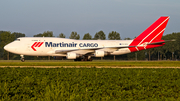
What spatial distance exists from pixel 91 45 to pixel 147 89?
1339 inches

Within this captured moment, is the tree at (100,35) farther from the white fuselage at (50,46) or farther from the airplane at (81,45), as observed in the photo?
the white fuselage at (50,46)

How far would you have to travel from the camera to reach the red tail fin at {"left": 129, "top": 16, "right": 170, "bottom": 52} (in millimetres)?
49306

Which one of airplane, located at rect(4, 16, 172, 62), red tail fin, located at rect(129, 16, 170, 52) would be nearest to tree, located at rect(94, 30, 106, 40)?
red tail fin, located at rect(129, 16, 170, 52)

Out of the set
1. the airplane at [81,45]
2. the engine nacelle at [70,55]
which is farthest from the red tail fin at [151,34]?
the engine nacelle at [70,55]

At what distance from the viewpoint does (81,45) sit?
47.2 metres

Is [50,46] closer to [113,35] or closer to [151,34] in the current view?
[151,34]

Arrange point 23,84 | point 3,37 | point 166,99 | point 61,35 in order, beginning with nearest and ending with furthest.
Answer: point 166,99 < point 23,84 < point 3,37 < point 61,35

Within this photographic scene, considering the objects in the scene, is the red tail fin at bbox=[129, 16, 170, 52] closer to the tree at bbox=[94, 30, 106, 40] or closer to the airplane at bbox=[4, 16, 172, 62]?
the airplane at bbox=[4, 16, 172, 62]

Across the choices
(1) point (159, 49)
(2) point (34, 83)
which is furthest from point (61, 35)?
(2) point (34, 83)

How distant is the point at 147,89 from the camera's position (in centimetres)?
1381

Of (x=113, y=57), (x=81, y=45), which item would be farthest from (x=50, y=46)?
(x=113, y=57)

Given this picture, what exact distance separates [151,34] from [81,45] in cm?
1381

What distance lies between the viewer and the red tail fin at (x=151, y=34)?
4931 cm

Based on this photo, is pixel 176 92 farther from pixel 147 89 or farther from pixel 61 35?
pixel 61 35
